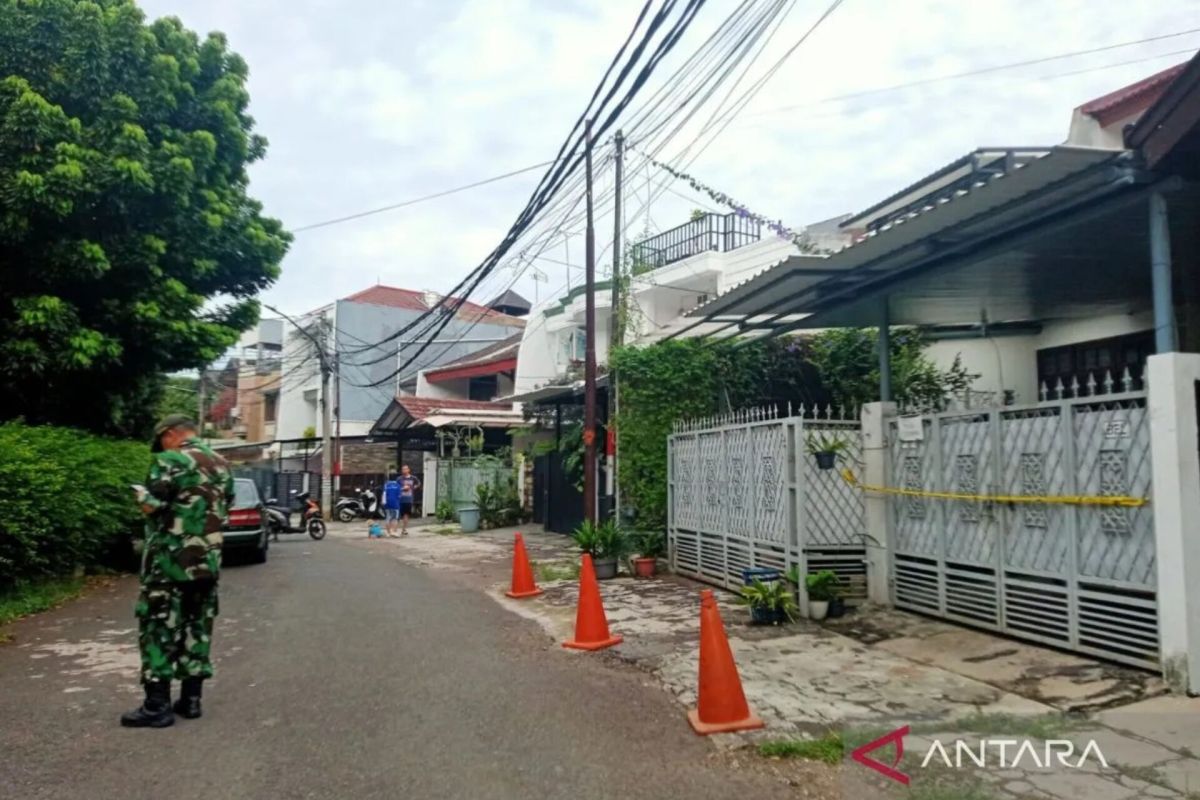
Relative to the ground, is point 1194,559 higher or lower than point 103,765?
higher

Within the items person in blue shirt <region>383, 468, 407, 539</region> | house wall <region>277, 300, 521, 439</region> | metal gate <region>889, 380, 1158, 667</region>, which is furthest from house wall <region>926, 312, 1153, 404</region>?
house wall <region>277, 300, 521, 439</region>

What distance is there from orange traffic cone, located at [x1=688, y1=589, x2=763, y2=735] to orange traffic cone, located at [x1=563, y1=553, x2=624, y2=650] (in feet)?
7.82

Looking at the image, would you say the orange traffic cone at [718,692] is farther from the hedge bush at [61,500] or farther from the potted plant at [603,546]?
the hedge bush at [61,500]

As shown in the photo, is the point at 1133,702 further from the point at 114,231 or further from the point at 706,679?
the point at 114,231

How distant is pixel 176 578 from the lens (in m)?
5.29

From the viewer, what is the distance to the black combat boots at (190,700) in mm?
5398

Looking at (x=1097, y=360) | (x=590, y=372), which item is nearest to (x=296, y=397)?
(x=590, y=372)

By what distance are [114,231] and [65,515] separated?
13.2 feet

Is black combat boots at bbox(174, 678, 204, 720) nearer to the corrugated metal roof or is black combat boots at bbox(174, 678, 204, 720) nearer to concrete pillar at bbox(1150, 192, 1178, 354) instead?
the corrugated metal roof

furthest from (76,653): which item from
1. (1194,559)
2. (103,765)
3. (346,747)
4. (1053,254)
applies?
(1053,254)

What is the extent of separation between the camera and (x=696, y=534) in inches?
445

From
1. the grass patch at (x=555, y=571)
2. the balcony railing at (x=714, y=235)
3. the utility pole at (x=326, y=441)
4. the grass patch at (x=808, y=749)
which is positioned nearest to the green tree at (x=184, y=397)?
the utility pole at (x=326, y=441)

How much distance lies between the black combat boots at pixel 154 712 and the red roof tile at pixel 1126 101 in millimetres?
11244

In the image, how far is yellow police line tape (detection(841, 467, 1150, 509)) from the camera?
5898 mm
